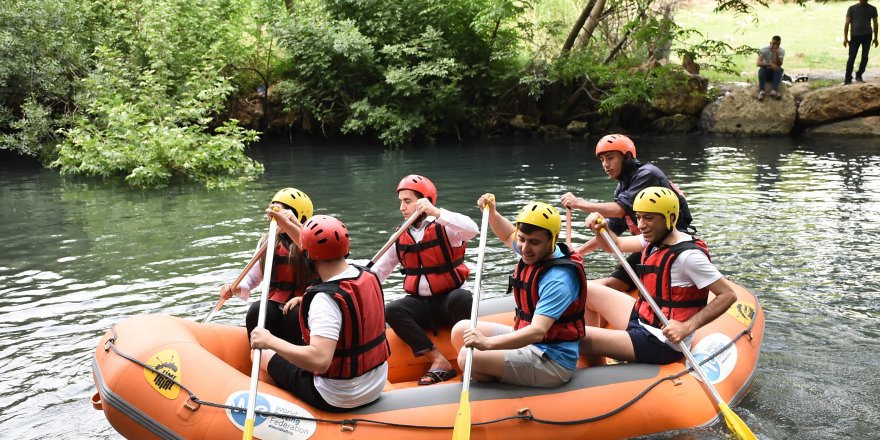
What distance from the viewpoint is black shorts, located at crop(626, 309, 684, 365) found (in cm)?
459

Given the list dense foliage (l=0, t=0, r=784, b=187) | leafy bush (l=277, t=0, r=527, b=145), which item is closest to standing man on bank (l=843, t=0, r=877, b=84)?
dense foliage (l=0, t=0, r=784, b=187)

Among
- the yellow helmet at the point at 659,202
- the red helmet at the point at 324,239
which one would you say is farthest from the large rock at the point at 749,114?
the red helmet at the point at 324,239

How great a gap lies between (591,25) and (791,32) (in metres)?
9.76

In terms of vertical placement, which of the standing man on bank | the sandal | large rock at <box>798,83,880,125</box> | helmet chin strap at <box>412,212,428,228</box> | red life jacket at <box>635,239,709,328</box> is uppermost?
the standing man on bank

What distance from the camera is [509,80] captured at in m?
19.2

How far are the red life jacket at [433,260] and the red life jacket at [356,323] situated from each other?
112 centimetres

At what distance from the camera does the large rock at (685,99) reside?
61.6ft

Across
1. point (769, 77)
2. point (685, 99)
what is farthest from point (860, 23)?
point (685, 99)

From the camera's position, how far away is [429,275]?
17.1ft

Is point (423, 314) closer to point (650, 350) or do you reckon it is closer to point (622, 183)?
point (650, 350)

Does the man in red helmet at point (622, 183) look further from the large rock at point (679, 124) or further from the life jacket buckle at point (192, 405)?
the large rock at point (679, 124)

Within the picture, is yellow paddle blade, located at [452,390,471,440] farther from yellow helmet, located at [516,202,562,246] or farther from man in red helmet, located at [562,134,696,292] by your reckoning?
man in red helmet, located at [562,134,696,292]

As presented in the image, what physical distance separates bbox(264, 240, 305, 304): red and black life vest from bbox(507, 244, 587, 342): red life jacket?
4.69ft

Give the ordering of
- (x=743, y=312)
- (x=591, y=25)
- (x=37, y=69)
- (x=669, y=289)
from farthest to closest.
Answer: (x=591, y=25)
(x=37, y=69)
(x=743, y=312)
(x=669, y=289)
